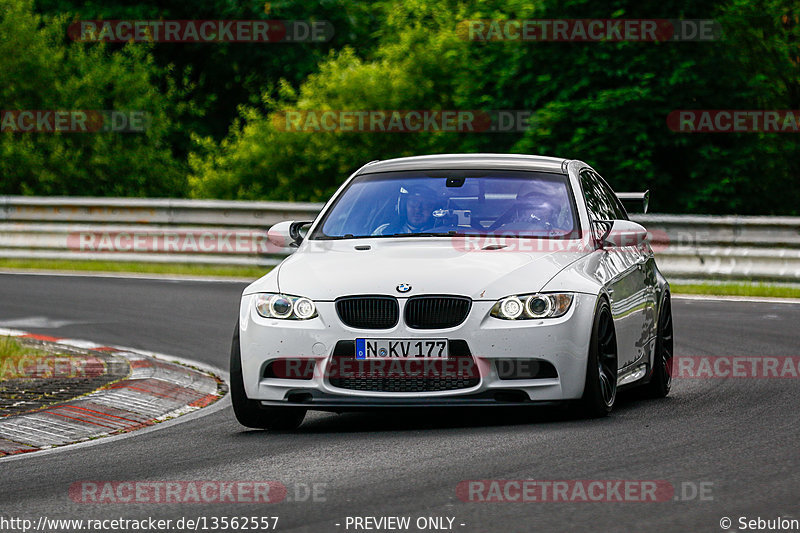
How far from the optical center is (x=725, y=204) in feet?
81.5

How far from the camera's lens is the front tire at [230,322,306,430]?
9.16 m

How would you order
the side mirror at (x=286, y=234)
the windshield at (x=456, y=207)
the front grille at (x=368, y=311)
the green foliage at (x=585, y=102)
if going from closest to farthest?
the front grille at (x=368, y=311) → the windshield at (x=456, y=207) → the side mirror at (x=286, y=234) → the green foliage at (x=585, y=102)

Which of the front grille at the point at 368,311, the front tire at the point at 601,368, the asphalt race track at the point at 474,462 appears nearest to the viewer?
the asphalt race track at the point at 474,462

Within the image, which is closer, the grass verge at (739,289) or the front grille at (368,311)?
the front grille at (368,311)

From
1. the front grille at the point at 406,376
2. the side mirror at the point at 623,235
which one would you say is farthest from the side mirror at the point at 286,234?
the side mirror at the point at 623,235

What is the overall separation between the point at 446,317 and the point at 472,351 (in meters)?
0.25

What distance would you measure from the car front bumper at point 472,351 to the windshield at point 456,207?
3.64 feet

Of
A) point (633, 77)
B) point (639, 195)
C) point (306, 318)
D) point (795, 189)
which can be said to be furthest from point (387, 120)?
point (306, 318)

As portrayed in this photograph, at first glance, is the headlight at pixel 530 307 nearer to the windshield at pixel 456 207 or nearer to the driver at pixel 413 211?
the windshield at pixel 456 207

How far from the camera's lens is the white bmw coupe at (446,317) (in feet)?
28.6

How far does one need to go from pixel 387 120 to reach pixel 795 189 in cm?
723

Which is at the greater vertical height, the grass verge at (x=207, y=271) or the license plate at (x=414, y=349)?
the license plate at (x=414, y=349)

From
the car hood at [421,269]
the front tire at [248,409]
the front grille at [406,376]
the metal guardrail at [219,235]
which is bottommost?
the metal guardrail at [219,235]

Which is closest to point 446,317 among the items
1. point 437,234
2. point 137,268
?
point 437,234
